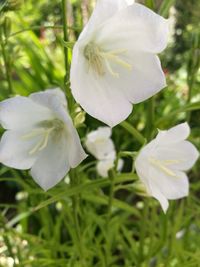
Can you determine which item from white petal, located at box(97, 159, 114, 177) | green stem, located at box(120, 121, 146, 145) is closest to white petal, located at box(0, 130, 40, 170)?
green stem, located at box(120, 121, 146, 145)

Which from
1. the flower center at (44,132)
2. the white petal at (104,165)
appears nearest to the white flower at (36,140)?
the flower center at (44,132)

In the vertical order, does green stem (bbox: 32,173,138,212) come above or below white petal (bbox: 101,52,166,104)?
below

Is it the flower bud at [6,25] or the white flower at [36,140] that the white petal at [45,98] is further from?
the flower bud at [6,25]

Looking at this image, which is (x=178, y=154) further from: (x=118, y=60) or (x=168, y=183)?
(x=118, y=60)

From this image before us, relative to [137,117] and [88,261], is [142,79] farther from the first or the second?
[137,117]

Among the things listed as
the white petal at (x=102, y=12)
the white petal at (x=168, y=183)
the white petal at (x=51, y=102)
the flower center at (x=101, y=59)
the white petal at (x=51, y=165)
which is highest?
the white petal at (x=102, y=12)

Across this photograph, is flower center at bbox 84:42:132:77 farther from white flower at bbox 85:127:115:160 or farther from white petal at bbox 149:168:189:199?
white flower at bbox 85:127:115:160

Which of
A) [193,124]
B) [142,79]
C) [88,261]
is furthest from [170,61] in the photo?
[142,79]
